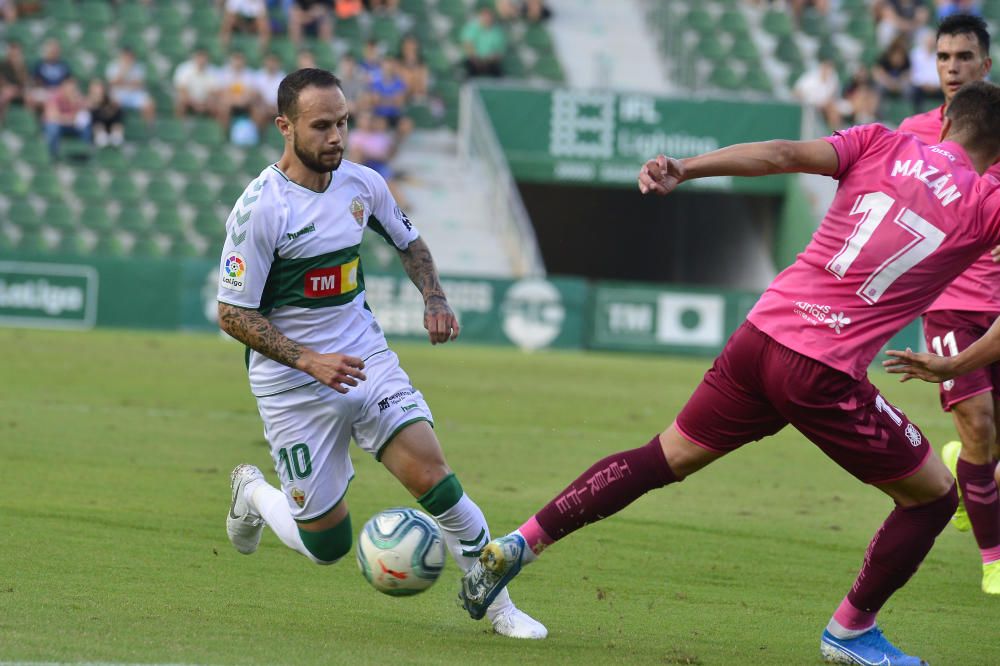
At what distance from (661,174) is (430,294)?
4.95 ft

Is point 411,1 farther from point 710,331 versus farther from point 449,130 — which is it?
point 710,331

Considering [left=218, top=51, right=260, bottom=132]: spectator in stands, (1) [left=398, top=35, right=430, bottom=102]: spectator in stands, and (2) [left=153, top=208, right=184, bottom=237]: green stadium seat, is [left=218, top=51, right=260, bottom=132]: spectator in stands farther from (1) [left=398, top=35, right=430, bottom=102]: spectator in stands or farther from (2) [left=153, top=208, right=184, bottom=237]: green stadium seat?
(1) [left=398, top=35, right=430, bottom=102]: spectator in stands

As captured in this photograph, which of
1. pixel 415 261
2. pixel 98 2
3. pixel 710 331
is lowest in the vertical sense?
pixel 710 331

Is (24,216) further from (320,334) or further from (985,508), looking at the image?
(985,508)

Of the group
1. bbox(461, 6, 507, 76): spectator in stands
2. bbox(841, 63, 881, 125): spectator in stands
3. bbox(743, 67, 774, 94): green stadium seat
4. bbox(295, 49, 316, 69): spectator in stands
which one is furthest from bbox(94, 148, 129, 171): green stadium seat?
bbox(841, 63, 881, 125): spectator in stands

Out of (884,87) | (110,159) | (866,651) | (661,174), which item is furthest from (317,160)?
(884,87)

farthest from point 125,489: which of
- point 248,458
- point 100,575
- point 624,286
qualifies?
point 624,286

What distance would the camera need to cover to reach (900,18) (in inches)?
1086

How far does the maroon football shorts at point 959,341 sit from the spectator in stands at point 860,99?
60.0 ft

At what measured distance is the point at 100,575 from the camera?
668 centimetres

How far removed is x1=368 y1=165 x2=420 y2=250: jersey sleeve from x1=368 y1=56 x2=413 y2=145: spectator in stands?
1896 cm

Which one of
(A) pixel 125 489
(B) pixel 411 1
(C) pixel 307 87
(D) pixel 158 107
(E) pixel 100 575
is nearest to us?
(C) pixel 307 87

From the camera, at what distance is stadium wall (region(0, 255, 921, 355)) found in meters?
22.3

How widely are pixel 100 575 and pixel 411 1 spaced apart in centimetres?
2277
